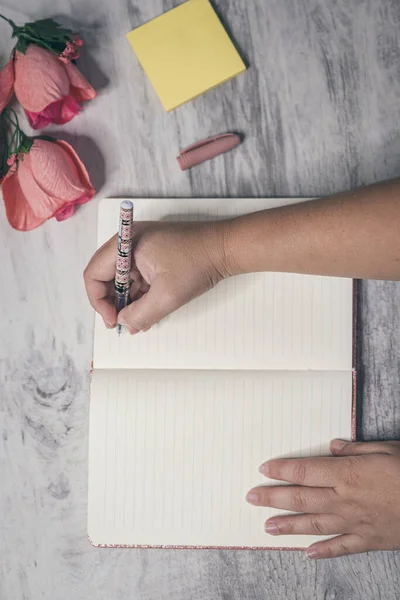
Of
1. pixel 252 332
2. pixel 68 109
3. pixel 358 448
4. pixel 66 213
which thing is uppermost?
pixel 68 109

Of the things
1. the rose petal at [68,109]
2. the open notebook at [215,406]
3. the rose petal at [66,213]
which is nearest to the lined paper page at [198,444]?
the open notebook at [215,406]

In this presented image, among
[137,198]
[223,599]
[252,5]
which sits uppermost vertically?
[252,5]

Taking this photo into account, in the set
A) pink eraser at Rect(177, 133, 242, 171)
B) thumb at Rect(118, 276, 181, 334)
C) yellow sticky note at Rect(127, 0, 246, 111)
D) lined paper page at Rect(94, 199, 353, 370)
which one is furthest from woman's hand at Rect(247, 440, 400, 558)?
yellow sticky note at Rect(127, 0, 246, 111)

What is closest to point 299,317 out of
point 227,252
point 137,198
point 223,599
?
point 227,252

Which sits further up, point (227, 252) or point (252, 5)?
point (252, 5)

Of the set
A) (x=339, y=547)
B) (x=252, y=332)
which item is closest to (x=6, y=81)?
(x=252, y=332)

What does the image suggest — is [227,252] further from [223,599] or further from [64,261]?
[223,599]

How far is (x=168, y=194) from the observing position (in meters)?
0.81

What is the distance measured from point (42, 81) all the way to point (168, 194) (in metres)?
0.21

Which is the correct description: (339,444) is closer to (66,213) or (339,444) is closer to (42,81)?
(66,213)

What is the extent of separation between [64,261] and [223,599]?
497 millimetres

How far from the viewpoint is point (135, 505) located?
0.76 metres

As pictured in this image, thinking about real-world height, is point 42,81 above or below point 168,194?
above

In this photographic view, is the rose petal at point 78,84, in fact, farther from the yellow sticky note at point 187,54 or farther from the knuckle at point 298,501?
the knuckle at point 298,501
